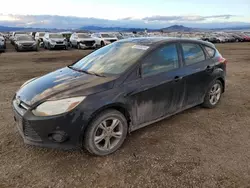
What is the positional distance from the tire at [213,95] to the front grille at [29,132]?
3.39 m

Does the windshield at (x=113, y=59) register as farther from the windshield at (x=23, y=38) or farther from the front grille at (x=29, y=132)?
the windshield at (x=23, y=38)

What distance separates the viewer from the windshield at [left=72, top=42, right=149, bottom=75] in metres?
3.77

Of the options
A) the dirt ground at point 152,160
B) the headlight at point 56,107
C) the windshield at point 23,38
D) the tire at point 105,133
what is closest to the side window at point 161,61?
the tire at point 105,133

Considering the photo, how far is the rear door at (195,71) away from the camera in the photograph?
173 inches

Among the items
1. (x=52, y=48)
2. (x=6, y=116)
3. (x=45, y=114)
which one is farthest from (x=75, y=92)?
(x=52, y=48)

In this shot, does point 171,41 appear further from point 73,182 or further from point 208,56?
point 73,182

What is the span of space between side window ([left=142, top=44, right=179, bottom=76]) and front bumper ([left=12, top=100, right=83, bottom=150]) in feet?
4.35

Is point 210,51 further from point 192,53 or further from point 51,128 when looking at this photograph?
point 51,128

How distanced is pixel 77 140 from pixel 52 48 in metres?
21.1

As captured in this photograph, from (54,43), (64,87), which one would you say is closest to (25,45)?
(54,43)

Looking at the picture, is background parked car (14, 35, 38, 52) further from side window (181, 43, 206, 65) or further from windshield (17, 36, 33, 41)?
side window (181, 43, 206, 65)

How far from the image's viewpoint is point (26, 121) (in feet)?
10.2

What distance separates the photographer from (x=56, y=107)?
3082 mm

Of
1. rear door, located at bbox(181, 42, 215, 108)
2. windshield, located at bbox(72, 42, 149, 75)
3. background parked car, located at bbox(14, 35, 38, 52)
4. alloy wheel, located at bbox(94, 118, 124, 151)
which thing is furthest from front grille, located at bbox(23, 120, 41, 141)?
background parked car, located at bbox(14, 35, 38, 52)
